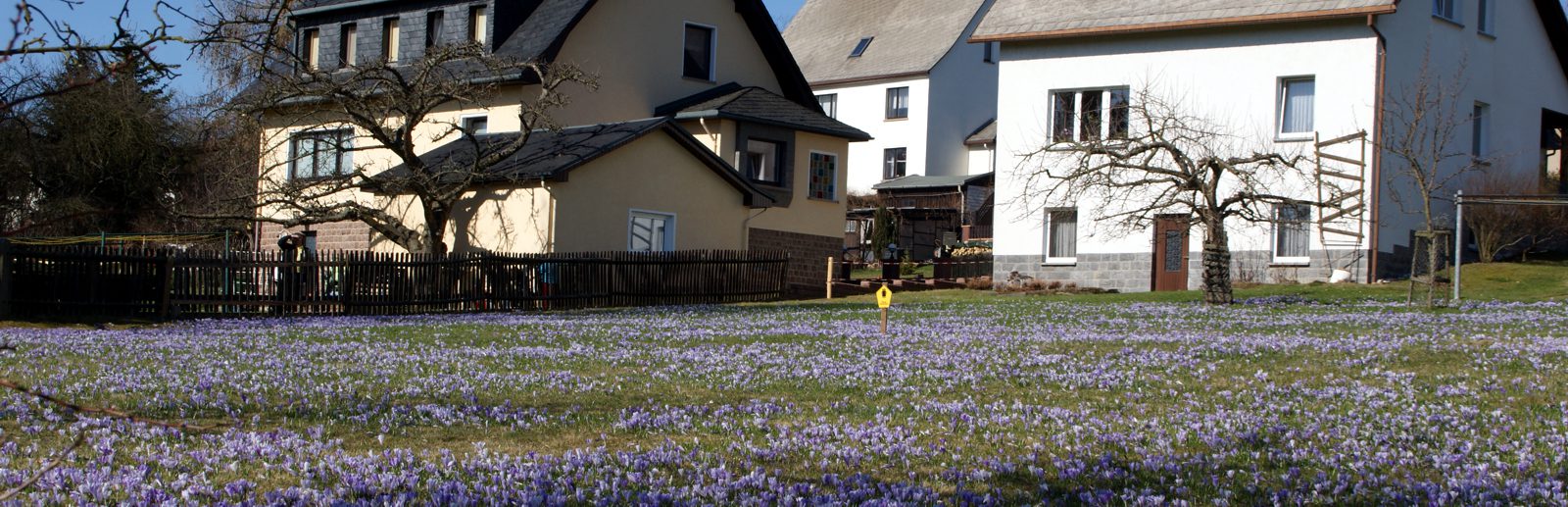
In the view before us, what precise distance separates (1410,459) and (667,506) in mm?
4754

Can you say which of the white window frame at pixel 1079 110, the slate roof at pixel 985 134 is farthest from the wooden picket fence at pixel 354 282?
the slate roof at pixel 985 134

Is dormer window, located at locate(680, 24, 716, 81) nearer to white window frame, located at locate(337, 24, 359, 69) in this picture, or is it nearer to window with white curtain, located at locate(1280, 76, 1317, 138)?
white window frame, located at locate(337, 24, 359, 69)

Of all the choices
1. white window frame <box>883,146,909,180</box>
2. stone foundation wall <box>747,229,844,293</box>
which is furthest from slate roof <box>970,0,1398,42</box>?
white window frame <box>883,146,909,180</box>

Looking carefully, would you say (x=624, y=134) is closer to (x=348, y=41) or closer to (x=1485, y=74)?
(x=348, y=41)

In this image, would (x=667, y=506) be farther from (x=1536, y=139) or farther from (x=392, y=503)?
(x=1536, y=139)

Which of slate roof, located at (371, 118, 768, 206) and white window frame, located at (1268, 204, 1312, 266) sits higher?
slate roof, located at (371, 118, 768, 206)

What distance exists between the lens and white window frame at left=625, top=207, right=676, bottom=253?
36438 mm

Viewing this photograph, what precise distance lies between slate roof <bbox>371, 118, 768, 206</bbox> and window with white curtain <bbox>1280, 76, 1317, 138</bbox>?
14.2 m

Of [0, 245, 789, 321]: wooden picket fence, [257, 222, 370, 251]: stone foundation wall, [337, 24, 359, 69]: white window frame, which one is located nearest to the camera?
[0, 245, 789, 321]: wooden picket fence

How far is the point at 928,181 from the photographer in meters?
65.7

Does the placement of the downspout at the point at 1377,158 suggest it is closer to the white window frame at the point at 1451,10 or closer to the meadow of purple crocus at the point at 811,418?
the white window frame at the point at 1451,10

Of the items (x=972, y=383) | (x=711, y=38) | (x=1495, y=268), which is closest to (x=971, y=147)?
(x=711, y=38)

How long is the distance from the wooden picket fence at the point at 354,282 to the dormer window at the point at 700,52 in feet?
35.2

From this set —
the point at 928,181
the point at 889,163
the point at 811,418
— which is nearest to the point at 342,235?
the point at 928,181
